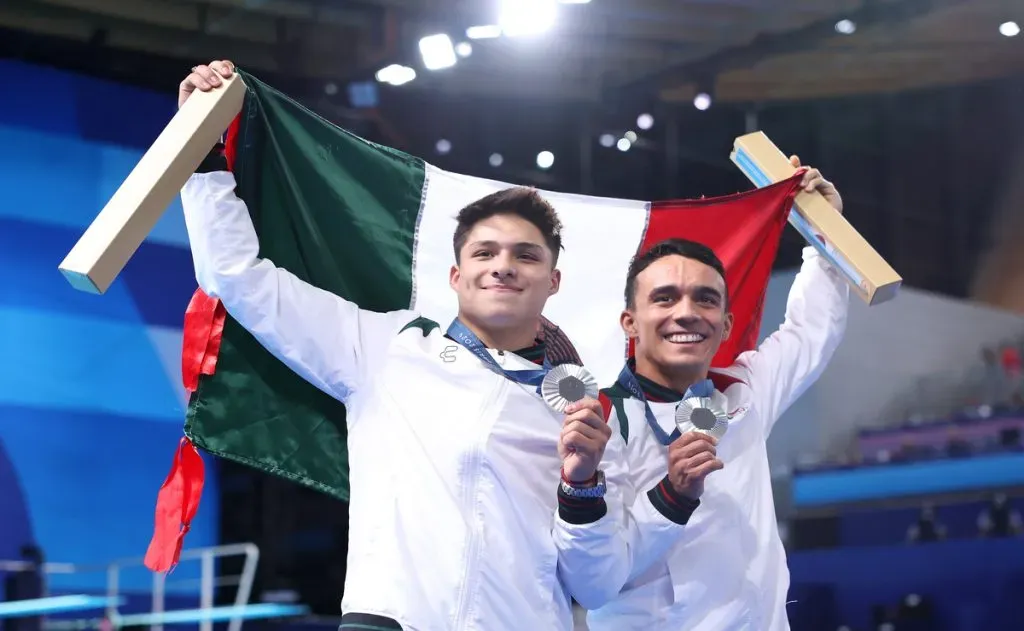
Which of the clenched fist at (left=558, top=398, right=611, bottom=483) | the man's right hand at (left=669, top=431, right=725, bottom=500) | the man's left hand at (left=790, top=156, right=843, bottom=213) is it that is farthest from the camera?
the man's left hand at (left=790, top=156, right=843, bottom=213)

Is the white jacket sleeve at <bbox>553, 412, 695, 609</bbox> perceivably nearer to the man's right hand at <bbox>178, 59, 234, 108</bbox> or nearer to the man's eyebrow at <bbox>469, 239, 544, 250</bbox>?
the man's eyebrow at <bbox>469, 239, 544, 250</bbox>

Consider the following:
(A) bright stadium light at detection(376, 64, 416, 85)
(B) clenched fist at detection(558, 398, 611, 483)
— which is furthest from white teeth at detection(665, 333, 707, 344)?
(A) bright stadium light at detection(376, 64, 416, 85)

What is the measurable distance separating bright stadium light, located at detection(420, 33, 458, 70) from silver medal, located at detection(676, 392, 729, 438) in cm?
494

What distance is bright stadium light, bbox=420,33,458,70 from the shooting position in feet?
21.6

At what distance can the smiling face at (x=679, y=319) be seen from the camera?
2186 mm

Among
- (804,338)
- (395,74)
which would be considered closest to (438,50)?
(395,74)

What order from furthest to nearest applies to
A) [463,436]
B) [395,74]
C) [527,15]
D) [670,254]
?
[395,74] < [527,15] < [670,254] < [463,436]

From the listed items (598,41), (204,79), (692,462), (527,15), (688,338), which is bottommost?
(692,462)

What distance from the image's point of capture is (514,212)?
2133 mm

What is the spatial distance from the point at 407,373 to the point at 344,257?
415mm

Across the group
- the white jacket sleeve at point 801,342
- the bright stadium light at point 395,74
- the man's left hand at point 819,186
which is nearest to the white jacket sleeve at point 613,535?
the white jacket sleeve at point 801,342

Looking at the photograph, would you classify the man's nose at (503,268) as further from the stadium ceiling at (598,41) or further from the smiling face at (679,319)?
the stadium ceiling at (598,41)

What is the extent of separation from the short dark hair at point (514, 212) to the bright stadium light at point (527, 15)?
4.51 m

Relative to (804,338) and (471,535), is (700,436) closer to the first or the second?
(471,535)
